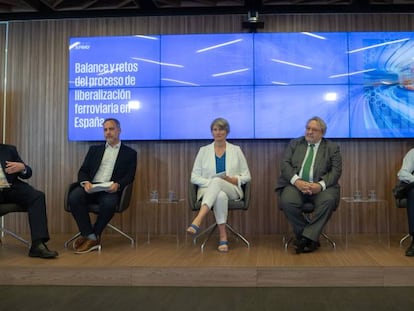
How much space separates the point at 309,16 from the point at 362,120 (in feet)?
4.39

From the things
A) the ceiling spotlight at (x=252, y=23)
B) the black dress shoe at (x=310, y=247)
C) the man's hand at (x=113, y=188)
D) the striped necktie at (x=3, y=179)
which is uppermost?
the ceiling spotlight at (x=252, y=23)

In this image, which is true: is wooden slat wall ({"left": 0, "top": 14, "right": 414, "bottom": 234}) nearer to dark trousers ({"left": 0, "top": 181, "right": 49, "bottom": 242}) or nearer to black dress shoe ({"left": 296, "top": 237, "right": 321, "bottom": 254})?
black dress shoe ({"left": 296, "top": 237, "right": 321, "bottom": 254})

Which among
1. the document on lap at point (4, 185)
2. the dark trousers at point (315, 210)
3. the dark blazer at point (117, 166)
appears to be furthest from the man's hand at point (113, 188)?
the dark trousers at point (315, 210)

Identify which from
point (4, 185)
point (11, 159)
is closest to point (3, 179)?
point (4, 185)

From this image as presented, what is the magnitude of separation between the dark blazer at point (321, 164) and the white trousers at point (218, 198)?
53 centimetres

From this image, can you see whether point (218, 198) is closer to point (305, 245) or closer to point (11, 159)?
point (305, 245)

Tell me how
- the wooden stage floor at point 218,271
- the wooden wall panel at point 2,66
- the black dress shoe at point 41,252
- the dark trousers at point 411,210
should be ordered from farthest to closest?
the wooden wall panel at point 2,66 → the dark trousers at point 411,210 → the black dress shoe at point 41,252 → the wooden stage floor at point 218,271

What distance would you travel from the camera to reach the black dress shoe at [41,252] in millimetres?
3289

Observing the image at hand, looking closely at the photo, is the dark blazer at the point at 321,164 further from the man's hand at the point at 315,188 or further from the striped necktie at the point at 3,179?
the striped necktie at the point at 3,179

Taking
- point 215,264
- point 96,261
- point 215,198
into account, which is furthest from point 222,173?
point 96,261

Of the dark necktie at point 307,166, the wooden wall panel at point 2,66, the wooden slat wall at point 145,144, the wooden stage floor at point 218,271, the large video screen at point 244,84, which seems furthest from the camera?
the wooden wall panel at point 2,66

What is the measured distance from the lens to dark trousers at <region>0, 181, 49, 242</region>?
3389mm

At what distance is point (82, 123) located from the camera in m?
4.70

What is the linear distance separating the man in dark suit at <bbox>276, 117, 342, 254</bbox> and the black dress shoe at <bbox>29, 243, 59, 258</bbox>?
1.95m
